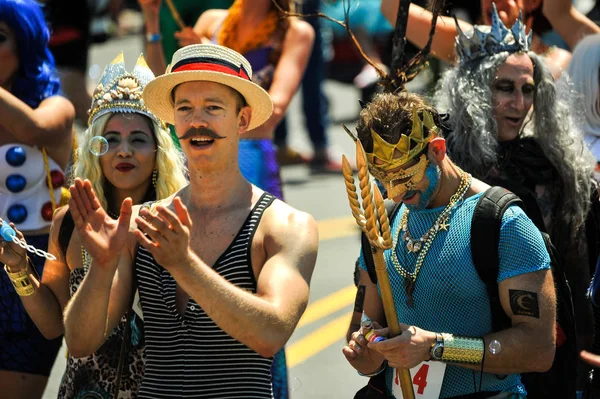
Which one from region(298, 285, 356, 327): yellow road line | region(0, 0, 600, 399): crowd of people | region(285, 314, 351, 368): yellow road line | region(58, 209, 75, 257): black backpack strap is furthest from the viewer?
region(298, 285, 356, 327): yellow road line

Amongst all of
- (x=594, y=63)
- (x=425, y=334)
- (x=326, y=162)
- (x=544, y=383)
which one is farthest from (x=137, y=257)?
(x=326, y=162)

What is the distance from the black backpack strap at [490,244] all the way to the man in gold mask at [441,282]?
0.05 ft

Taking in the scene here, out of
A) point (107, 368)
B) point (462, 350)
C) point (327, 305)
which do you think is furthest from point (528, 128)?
point (327, 305)

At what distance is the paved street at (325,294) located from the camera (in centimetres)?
612

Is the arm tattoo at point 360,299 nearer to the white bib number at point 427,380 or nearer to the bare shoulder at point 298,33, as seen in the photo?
the white bib number at point 427,380

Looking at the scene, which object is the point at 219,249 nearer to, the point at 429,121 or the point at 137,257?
the point at 137,257

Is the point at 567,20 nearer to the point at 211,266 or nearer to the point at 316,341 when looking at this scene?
the point at 316,341

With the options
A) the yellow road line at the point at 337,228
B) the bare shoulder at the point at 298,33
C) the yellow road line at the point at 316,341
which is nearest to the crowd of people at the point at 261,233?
the bare shoulder at the point at 298,33

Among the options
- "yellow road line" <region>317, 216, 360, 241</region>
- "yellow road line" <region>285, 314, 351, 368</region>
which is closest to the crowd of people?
"yellow road line" <region>285, 314, 351, 368</region>

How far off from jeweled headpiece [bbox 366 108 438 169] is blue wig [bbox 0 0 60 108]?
1893 millimetres

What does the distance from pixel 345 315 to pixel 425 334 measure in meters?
4.00

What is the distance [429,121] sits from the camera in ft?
11.1

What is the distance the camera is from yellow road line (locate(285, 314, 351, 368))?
655 cm

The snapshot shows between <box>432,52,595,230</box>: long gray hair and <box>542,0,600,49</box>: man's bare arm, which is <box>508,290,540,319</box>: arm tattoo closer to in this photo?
<box>432,52,595,230</box>: long gray hair
